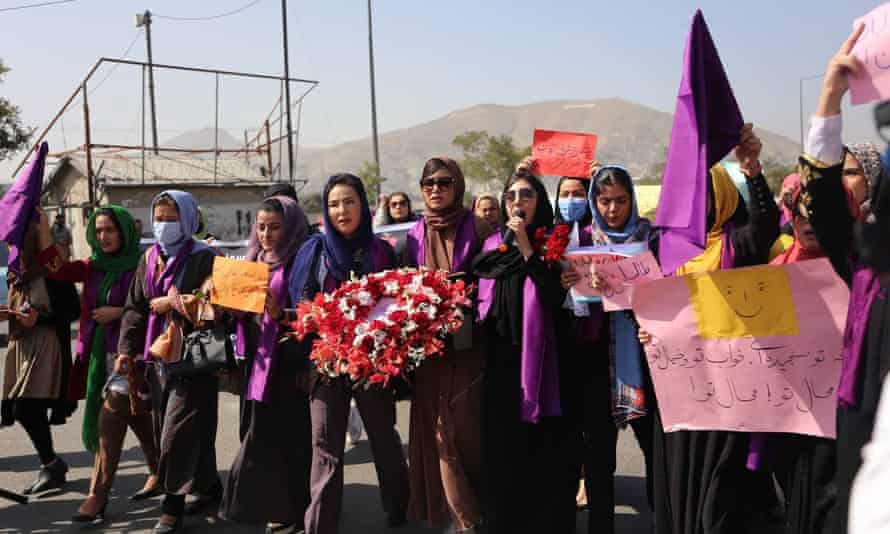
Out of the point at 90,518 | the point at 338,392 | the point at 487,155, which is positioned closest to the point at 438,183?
the point at 338,392

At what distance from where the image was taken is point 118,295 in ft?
16.8

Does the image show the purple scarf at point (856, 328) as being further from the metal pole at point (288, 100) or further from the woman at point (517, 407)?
the metal pole at point (288, 100)

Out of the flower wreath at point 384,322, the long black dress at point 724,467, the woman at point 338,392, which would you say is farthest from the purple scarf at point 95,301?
the long black dress at point 724,467

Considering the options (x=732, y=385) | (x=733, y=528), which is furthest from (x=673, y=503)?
(x=732, y=385)

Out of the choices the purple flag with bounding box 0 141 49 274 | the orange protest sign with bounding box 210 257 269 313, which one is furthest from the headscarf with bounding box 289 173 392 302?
the purple flag with bounding box 0 141 49 274

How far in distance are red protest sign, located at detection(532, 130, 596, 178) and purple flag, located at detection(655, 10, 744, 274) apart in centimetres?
164

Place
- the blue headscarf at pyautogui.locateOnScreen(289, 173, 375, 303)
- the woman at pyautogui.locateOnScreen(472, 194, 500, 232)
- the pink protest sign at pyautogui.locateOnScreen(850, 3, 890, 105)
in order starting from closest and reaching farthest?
the pink protest sign at pyautogui.locateOnScreen(850, 3, 890, 105) < the blue headscarf at pyautogui.locateOnScreen(289, 173, 375, 303) < the woman at pyautogui.locateOnScreen(472, 194, 500, 232)

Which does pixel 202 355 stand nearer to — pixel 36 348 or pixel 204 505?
pixel 204 505

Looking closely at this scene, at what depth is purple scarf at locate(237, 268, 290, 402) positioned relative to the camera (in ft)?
14.5

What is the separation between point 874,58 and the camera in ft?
7.63

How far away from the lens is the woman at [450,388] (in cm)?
406

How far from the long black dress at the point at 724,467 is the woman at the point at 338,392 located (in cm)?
155

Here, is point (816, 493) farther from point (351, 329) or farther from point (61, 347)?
point (61, 347)

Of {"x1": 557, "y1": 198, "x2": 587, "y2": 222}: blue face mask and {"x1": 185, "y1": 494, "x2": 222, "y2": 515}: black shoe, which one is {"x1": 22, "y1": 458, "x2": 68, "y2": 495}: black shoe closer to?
{"x1": 185, "y1": 494, "x2": 222, "y2": 515}: black shoe
